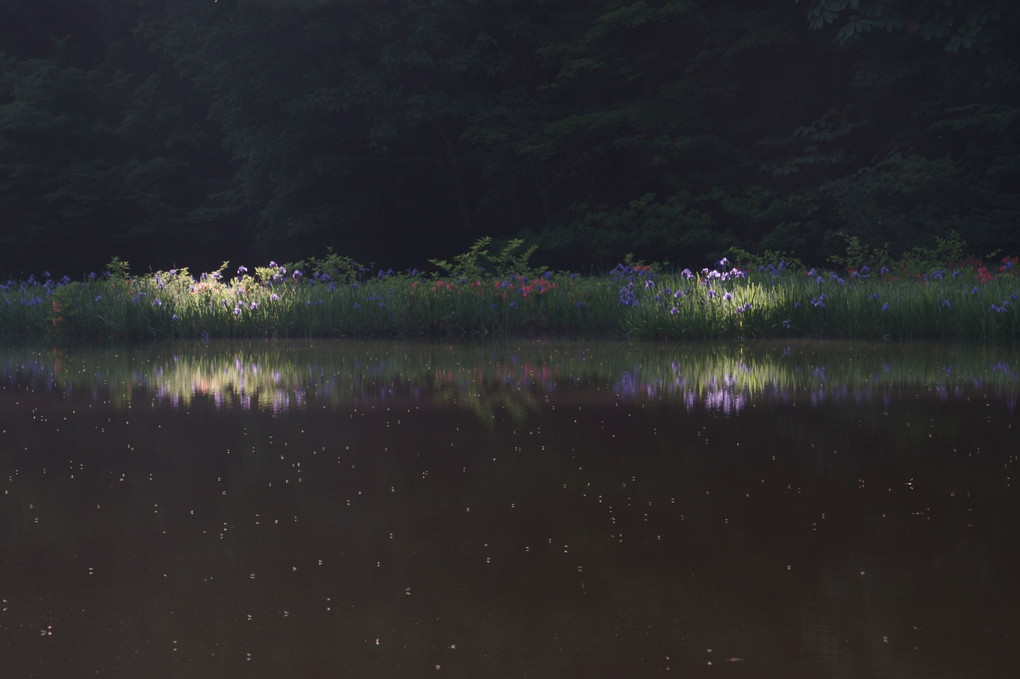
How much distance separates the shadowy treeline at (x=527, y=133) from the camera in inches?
834

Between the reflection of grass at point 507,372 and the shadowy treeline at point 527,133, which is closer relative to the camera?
the reflection of grass at point 507,372

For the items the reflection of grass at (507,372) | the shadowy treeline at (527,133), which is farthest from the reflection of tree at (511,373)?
the shadowy treeline at (527,133)

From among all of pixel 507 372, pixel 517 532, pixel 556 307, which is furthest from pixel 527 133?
pixel 517 532

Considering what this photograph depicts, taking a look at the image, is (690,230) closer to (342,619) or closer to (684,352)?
(684,352)

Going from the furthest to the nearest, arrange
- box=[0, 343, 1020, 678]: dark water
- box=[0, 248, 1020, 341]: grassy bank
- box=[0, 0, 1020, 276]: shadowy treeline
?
box=[0, 0, 1020, 276]: shadowy treeline
box=[0, 248, 1020, 341]: grassy bank
box=[0, 343, 1020, 678]: dark water

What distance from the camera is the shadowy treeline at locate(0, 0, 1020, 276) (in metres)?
21.2

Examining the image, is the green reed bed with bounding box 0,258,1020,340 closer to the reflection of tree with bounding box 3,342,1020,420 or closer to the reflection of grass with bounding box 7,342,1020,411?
the reflection of grass with bounding box 7,342,1020,411

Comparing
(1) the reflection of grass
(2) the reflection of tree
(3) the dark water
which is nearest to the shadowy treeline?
(1) the reflection of grass

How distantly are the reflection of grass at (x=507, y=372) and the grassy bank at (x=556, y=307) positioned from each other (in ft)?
3.17

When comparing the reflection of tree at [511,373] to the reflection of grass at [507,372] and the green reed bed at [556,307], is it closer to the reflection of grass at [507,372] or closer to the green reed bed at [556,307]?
the reflection of grass at [507,372]

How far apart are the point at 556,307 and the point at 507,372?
14.3ft

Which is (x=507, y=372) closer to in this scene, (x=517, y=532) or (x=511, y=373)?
(x=511, y=373)

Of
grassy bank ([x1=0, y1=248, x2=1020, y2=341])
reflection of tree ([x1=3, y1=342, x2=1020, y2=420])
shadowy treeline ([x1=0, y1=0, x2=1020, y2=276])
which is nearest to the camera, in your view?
reflection of tree ([x1=3, y1=342, x2=1020, y2=420])

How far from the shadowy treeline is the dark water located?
13479 millimetres
